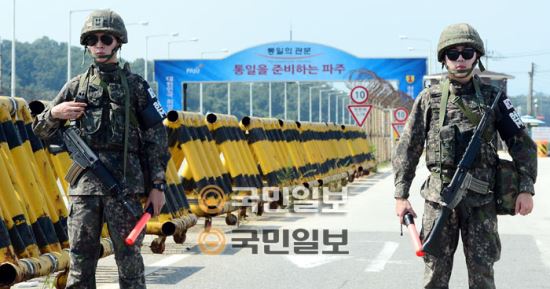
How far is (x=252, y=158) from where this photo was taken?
54.6ft

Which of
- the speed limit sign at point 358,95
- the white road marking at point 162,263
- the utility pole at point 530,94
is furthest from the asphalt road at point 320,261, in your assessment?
the utility pole at point 530,94

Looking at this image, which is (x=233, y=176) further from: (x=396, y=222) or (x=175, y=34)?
(x=175, y=34)

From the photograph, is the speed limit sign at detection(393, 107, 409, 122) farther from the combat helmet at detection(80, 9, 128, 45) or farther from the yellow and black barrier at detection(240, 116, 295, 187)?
the combat helmet at detection(80, 9, 128, 45)

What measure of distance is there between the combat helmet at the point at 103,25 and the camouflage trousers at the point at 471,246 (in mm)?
2025

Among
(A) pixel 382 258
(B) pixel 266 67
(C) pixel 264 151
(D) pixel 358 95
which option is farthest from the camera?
(B) pixel 266 67

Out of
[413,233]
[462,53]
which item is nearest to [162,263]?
[413,233]

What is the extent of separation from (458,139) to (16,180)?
11.7 ft

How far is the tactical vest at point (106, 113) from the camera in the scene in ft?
20.9

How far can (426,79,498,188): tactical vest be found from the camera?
6230mm

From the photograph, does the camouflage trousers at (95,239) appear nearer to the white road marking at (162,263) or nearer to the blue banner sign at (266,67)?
the white road marking at (162,263)

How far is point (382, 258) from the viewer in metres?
11.1

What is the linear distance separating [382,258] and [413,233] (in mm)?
5102

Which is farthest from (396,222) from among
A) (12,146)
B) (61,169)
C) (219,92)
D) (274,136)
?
(219,92)

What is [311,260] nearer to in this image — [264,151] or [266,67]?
[264,151]
